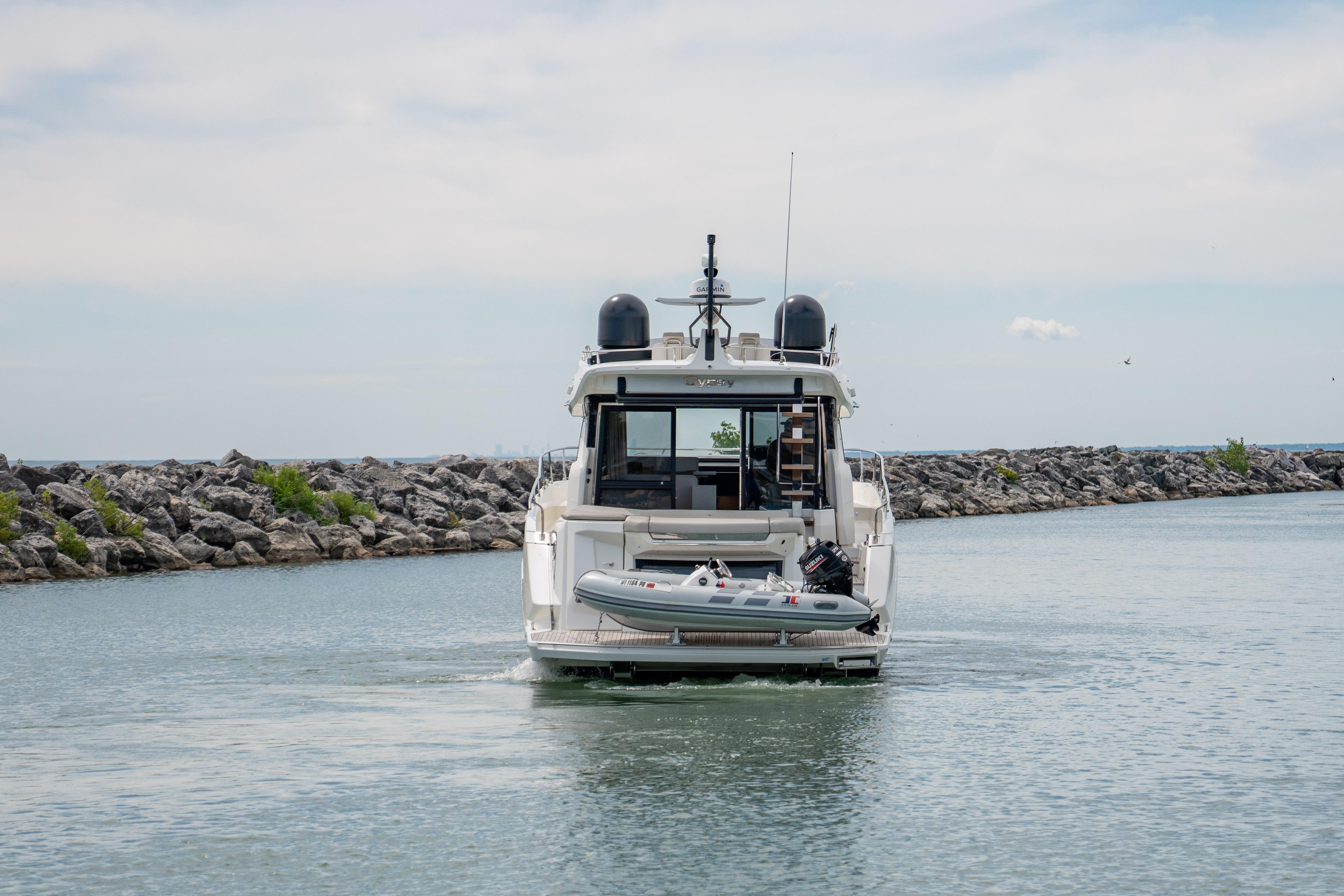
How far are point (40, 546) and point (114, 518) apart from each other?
297cm

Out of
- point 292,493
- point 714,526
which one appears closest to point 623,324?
point 714,526

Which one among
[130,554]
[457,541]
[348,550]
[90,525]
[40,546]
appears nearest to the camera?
[40,546]

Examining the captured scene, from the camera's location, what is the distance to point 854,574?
552 inches

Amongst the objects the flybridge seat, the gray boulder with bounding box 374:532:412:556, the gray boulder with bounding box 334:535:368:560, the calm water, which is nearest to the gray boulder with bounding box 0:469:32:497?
the gray boulder with bounding box 334:535:368:560

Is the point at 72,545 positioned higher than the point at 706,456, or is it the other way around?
the point at 706,456

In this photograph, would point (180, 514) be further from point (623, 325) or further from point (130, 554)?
point (623, 325)

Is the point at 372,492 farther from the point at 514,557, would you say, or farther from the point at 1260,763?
the point at 1260,763

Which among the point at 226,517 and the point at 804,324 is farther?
the point at 226,517

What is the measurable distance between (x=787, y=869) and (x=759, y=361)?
7634 mm

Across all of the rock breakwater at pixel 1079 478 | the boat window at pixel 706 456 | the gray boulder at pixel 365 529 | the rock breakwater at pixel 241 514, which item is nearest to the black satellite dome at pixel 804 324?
the boat window at pixel 706 456

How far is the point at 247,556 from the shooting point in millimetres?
29859

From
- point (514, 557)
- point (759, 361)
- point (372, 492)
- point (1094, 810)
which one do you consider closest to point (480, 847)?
point (1094, 810)

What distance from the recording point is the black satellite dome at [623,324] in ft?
50.6

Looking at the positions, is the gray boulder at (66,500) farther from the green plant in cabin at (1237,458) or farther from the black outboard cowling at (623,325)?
the green plant in cabin at (1237,458)
